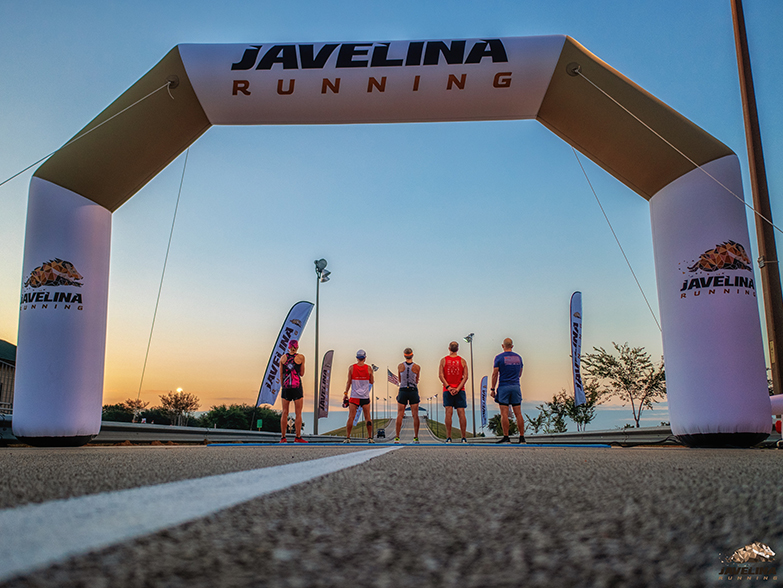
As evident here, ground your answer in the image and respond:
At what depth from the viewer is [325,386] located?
2714cm

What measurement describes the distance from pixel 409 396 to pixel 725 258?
5.81 m

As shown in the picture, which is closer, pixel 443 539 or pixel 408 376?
pixel 443 539

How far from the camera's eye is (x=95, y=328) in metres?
7.30

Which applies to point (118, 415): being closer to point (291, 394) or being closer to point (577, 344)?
point (577, 344)

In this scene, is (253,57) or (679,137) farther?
(253,57)

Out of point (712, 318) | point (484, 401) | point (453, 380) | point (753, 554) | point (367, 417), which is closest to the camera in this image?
point (753, 554)

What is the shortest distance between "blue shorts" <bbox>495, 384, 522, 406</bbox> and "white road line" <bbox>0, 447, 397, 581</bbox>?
7756 mm

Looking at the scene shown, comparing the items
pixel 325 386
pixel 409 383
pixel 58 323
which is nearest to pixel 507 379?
pixel 409 383

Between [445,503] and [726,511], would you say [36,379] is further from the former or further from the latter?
[726,511]

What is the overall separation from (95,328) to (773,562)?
7.98m

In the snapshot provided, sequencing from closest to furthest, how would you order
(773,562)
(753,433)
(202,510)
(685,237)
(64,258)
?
(773,562) → (202,510) → (753,433) → (685,237) → (64,258)

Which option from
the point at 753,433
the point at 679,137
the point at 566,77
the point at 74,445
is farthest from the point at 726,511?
the point at 74,445

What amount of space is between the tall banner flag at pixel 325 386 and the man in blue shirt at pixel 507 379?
17.0 metres

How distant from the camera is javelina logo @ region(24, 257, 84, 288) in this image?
6.96 m
